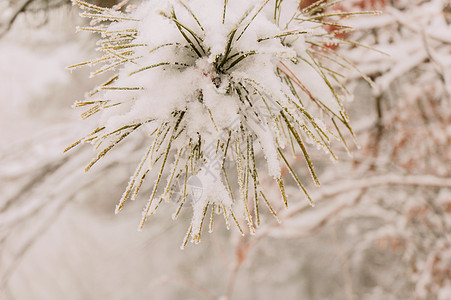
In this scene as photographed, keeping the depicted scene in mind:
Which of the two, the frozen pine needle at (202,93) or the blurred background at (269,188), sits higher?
the frozen pine needle at (202,93)

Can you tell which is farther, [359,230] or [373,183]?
[359,230]

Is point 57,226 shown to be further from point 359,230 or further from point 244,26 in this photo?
point 244,26

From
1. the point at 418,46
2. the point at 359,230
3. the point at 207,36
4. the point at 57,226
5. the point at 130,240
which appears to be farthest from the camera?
the point at 130,240

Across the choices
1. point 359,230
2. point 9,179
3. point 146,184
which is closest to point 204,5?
point 9,179

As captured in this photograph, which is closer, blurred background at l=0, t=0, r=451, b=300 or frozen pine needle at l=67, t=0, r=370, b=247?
frozen pine needle at l=67, t=0, r=370, b=247

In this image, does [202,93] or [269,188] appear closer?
[202,93]

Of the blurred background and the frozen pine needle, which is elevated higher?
the frozen pine needle

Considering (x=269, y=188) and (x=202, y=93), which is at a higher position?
(x=202, y=93)

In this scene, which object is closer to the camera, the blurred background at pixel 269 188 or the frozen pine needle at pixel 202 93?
the frozen pine needle at pixel 202 93
